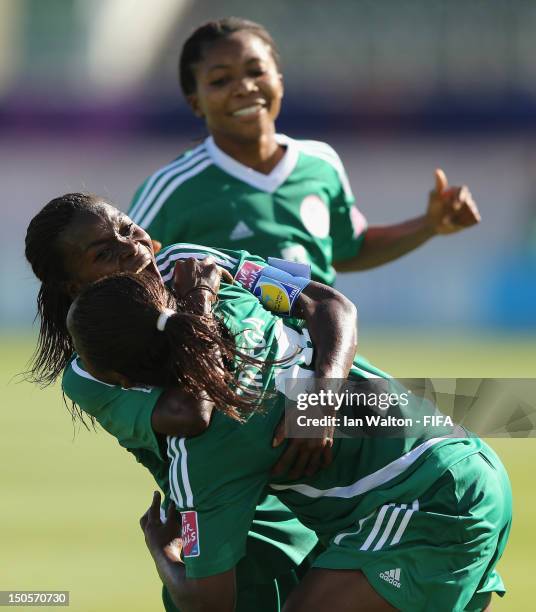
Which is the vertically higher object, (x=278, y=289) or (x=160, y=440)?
(x=278, y=289)

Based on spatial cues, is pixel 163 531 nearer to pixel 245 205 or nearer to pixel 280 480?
pixel 280 480

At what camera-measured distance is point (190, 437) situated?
313 centimetres

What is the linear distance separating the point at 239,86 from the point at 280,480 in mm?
2662

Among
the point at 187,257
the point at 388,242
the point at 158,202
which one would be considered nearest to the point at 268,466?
the point at 187,257

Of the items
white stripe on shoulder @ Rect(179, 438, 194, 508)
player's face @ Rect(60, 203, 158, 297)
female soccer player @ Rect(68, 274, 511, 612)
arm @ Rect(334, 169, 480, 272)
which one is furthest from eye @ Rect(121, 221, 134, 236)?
arm @ Rect(334, 169, 480, 272)

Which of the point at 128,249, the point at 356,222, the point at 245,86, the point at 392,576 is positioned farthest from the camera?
the point at 356,222

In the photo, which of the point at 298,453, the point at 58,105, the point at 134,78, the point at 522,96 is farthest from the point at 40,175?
the point at 298,453

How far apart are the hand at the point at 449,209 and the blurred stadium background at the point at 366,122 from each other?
9.15 m

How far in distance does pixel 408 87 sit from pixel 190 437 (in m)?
22.1

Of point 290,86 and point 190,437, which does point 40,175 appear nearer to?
point 290,86

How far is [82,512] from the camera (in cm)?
726

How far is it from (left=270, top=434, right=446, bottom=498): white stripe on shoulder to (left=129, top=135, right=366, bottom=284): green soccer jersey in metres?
2.15

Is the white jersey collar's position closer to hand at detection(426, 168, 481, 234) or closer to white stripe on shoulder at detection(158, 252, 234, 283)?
hand at detection(426, 168, 481, 234)

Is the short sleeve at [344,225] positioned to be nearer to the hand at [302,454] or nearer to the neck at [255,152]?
the neck at [255,152]
